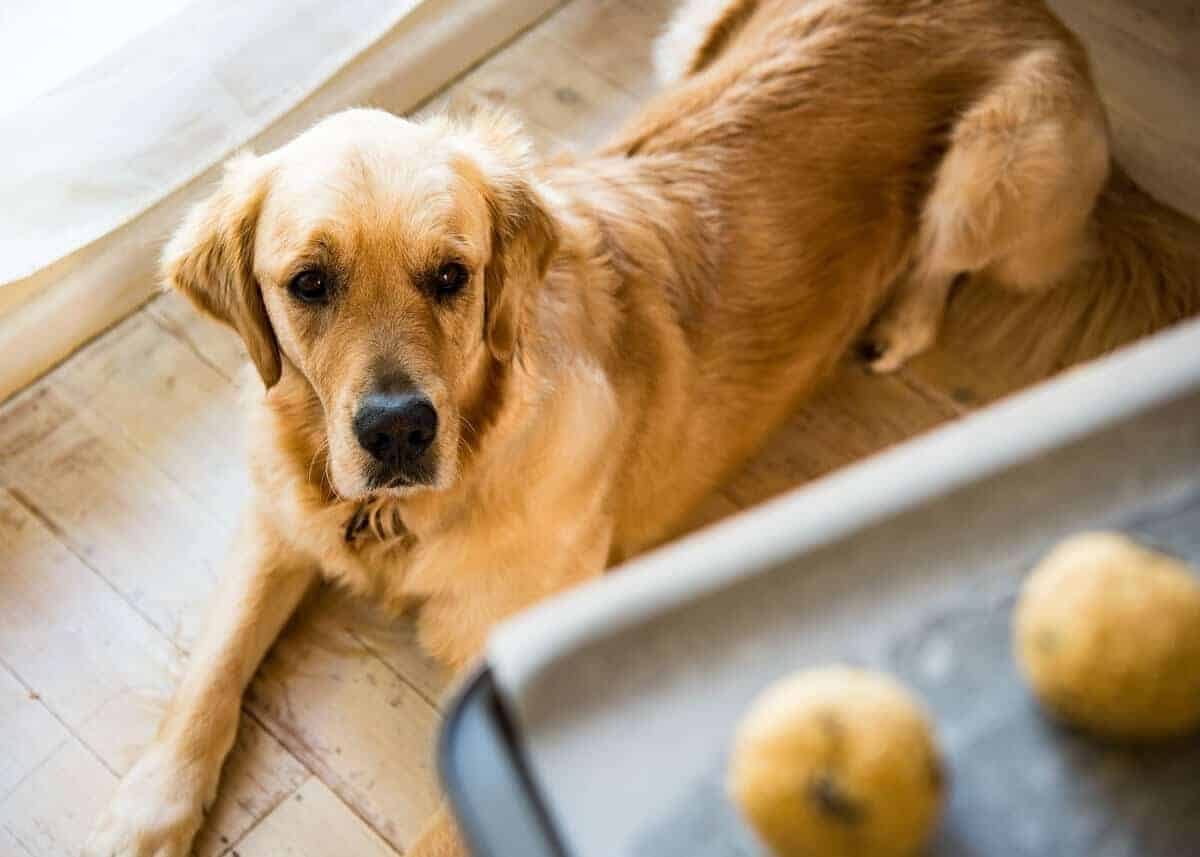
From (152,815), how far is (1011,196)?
1.77 metres

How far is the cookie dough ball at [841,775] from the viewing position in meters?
0.74

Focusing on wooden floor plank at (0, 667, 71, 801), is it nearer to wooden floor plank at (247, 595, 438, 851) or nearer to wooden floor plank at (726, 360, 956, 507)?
wooden floor plank at (247, 595, 438, 851)

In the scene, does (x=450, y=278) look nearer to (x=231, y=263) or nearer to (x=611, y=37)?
(x=231, y=263)

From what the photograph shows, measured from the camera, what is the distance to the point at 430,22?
2719 millimetres

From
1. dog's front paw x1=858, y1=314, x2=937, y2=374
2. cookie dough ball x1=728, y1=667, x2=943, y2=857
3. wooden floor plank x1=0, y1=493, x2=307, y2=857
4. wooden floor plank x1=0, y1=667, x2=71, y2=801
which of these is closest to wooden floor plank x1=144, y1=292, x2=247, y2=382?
wooden floor plank x1=0, y1=493, x2=307, y2=857

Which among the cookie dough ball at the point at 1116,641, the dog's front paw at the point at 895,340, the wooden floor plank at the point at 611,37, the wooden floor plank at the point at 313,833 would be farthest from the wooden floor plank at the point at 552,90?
the cookie dough ball at the point at 1116,641

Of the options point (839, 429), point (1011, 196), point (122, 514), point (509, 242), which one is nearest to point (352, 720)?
point (122, 514)

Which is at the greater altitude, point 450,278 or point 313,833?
point 450,278

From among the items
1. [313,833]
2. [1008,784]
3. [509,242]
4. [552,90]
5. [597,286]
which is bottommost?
[313,833]

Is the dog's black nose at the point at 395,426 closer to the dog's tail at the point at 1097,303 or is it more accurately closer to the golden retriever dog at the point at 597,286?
the golden retriever dog at the point at 597,286

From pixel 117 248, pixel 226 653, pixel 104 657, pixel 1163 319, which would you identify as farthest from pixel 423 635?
pixel 1163 319

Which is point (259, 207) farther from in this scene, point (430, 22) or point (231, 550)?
point (430, 22)

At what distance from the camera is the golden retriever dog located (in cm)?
160

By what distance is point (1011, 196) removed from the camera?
2.21 meters
